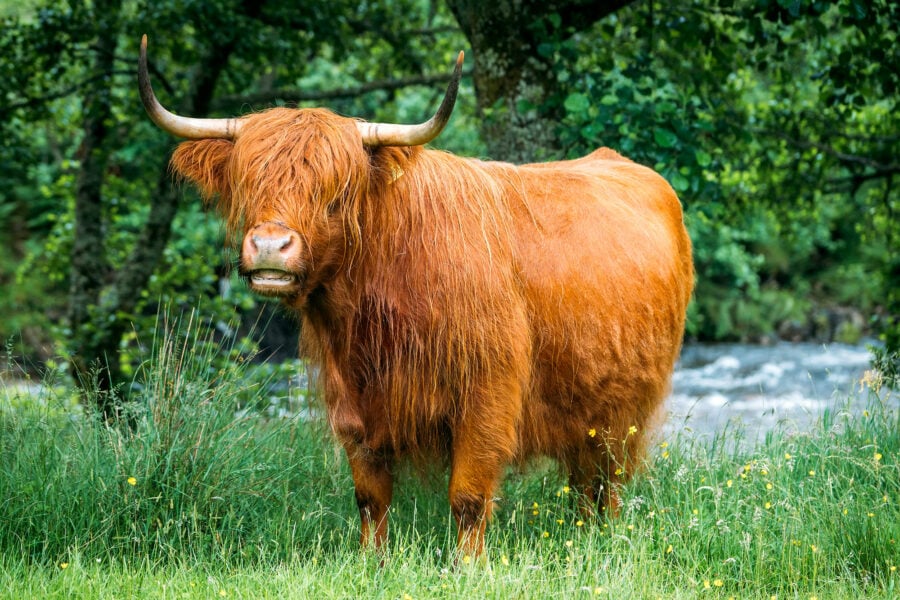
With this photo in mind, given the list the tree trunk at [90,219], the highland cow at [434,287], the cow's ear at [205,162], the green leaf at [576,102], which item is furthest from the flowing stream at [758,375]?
the cow's ear at [205,162]

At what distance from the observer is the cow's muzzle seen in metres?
3.37

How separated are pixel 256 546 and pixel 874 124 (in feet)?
23.5

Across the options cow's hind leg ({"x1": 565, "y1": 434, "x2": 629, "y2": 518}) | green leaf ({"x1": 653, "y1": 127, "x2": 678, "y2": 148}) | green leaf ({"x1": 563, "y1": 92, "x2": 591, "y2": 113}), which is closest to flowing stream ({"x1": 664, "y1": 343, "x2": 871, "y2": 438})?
green leaf ({"x1": 653, "y1": 127, "x2": 678, "y2": 148})

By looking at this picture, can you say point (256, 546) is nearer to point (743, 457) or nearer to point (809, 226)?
point (743, 457)

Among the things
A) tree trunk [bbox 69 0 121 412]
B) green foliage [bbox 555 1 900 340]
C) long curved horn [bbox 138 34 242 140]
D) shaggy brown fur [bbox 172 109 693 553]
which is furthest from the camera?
tree trunk [bbox 69 0 121 412]

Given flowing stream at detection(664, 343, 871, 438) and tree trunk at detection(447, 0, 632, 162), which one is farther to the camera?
flowing stream at detection(664, 343, 871, 438)

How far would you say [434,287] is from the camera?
392cm

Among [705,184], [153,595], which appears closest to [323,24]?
[705,184]

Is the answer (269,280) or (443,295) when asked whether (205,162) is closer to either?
(269,280)

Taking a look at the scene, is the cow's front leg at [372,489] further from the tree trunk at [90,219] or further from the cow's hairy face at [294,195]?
the tree trunk at [90,219]

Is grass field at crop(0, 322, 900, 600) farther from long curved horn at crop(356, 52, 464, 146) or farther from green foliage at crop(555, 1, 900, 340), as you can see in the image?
green foliage at crop(555, 1, 900, 340)

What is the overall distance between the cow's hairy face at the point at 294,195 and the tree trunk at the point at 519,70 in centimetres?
301

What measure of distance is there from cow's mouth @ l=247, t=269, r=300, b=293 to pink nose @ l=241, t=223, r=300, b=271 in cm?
3

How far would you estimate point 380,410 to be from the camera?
406 centimetres
